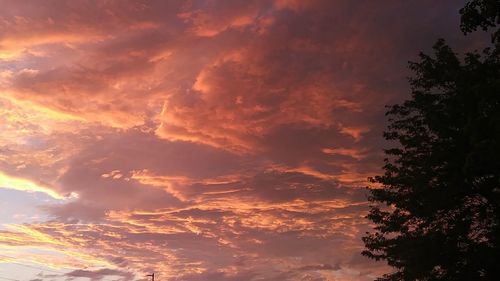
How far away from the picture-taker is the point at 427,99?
2305 cm

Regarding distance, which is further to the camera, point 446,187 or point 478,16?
point 446,187

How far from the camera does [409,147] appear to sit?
23.4 meters

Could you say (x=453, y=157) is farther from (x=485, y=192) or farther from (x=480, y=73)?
(x=480, y=73)

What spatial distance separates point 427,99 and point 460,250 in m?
7.10

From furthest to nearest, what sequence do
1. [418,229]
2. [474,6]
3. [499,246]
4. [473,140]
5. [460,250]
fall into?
[418,229], [460,250], [499,246], [473,140], [474,6]

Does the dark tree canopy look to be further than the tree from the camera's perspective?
No

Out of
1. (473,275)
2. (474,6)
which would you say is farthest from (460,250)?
(474,6)

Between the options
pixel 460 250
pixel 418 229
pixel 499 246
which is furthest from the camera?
pixel 418 229

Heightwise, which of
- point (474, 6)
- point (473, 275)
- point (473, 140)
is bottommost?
point (473, 275)

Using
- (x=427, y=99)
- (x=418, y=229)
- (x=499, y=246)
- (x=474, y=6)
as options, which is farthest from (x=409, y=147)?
(x=474, y=6)

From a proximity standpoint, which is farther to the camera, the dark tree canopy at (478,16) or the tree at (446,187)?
the tree at (446,187)

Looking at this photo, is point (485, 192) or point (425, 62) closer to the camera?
point (485, 192)

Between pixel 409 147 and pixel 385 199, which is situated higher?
pixel 409 147

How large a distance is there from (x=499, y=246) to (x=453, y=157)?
4.00 metres
